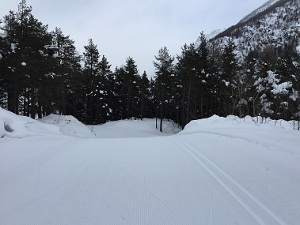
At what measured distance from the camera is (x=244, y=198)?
489 cm

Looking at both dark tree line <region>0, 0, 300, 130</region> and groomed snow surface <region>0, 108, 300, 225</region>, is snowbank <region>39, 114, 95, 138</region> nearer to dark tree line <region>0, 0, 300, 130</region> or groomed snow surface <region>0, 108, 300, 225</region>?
dark tree line <region>0, 0, 300, 130</region>

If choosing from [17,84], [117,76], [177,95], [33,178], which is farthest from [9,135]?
[117,76]

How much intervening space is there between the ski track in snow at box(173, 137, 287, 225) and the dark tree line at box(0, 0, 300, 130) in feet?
54.4

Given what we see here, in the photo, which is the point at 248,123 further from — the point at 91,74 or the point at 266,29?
the point at 266,29

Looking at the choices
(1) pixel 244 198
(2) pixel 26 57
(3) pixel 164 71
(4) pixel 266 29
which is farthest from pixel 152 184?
(4) pixel 266 29

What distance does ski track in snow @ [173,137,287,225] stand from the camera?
4.06 m

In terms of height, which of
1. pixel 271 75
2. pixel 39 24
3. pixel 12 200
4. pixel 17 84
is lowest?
pixel 12 200

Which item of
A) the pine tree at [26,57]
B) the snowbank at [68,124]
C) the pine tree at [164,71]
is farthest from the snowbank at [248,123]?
the pine tree at [164,71]

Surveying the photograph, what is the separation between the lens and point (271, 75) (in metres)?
35.0

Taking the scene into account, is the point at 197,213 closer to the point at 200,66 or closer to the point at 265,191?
the point at 265,191

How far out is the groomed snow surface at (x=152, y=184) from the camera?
164 inches

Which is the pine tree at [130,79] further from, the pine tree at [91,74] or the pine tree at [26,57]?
the pine tree at [26,57]

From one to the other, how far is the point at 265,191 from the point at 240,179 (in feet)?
2.60

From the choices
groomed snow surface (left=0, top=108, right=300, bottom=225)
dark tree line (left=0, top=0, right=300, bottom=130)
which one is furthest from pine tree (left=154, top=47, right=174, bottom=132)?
groomed snow surface (left=0, top=108, right=300, bottom=225)
